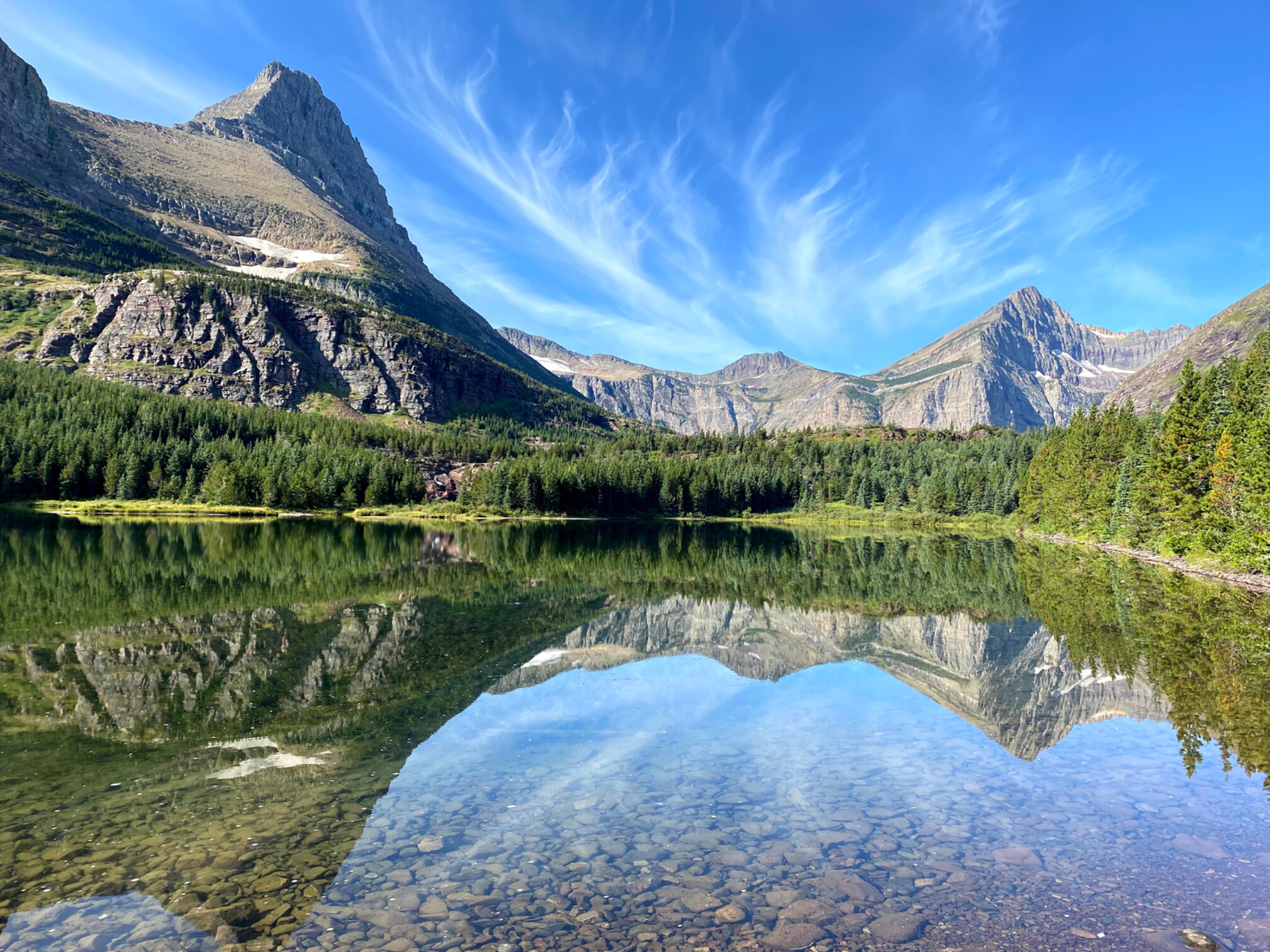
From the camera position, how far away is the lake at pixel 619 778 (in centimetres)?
919

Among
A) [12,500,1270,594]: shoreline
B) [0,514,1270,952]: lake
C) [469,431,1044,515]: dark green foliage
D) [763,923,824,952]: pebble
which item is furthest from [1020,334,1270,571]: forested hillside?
[469,431,1044,515]: dark green foliage

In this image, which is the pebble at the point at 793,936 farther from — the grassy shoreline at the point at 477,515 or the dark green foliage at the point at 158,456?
the dark green foliage at the point at 158,456

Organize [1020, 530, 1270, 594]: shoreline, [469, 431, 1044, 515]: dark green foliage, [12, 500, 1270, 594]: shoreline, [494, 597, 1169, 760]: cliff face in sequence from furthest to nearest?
[469, 431, 1044, 515]: dark green foliage < [12, 500, 1270, 594]: shoreline < [1020, 530, 1270, 594]: shoreline < [494, 597, 1169, 760]: cliff face

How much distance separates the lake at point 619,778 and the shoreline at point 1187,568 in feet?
43.9

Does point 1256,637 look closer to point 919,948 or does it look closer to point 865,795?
point 865,795

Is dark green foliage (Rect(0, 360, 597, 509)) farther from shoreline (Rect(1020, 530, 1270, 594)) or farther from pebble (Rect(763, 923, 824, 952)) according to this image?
pebble (Rect(763, 923, 824, 952))

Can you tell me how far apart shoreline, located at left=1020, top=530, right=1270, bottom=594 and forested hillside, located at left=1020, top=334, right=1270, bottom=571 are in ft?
2.53

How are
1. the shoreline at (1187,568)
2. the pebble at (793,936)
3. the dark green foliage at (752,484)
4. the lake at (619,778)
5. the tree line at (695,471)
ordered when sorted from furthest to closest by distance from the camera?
the dark green foliage at (752,484)
the tree line at (695,471)
the shoreline at (1187,568)
the lake at (619,778)
the pebble at (793,936)

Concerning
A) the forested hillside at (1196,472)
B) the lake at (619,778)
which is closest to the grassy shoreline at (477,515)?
the forested hillside at (1196,472)

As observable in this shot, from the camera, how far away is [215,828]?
1125cm

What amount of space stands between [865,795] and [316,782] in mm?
11448

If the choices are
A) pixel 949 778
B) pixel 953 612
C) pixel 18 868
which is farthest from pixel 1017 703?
pixel 18 868

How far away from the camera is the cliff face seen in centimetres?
1930

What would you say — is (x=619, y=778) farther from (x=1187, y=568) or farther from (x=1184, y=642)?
(x=1187, y=568)
